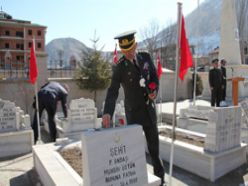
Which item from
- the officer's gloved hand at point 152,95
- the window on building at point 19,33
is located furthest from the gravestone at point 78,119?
the window on building at point 19,33

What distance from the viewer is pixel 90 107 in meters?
7.40

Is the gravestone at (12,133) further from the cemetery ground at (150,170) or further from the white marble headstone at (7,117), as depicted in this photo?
the cemetery ground at (150,170)

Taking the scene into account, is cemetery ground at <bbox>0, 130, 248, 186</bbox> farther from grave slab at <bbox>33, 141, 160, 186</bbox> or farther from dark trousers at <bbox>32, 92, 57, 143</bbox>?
dark trousers at <bbox>32, 92, 57, 143</bbox>

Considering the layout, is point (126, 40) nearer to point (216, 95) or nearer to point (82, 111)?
point (82, 111)

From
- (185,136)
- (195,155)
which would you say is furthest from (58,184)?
(185,136)

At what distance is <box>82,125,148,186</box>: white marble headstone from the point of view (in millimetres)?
2359

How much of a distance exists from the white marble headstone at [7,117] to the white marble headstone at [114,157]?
4293 millimetres

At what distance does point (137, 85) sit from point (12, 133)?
12.7 feet

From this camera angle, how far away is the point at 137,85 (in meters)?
3.18

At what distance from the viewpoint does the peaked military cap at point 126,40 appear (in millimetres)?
3025

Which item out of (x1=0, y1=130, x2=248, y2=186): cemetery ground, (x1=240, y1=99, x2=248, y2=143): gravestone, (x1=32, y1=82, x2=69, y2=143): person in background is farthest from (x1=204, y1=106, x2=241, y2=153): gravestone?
(x1=32, y1=82, x2=69, y2=143): person in background

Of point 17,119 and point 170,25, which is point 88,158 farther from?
point 170,25

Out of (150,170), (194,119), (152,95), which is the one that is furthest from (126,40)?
(194,119)

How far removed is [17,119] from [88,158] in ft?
14.5
